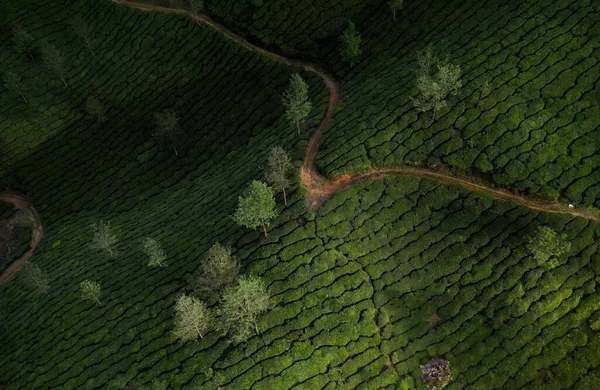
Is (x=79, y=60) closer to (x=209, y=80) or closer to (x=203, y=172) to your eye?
(x=209, y=80)

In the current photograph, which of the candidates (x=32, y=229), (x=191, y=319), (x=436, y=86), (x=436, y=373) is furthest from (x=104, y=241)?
(x=436, y=86)

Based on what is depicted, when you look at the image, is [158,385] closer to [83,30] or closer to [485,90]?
[485,90]

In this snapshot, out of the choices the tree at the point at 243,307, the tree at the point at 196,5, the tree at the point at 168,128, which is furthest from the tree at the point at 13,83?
the tree at the point at 243,307

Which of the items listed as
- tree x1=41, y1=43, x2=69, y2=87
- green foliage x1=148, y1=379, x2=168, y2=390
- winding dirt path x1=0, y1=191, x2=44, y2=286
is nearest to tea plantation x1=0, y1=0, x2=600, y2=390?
green foliage x1=148, y1=379, x2=168, y2=390

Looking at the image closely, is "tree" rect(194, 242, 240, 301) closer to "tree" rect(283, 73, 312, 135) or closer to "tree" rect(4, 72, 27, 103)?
"tree" rect(283, 73, 312, 135)

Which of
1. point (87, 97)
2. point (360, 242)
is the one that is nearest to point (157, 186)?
point (87, 97)
